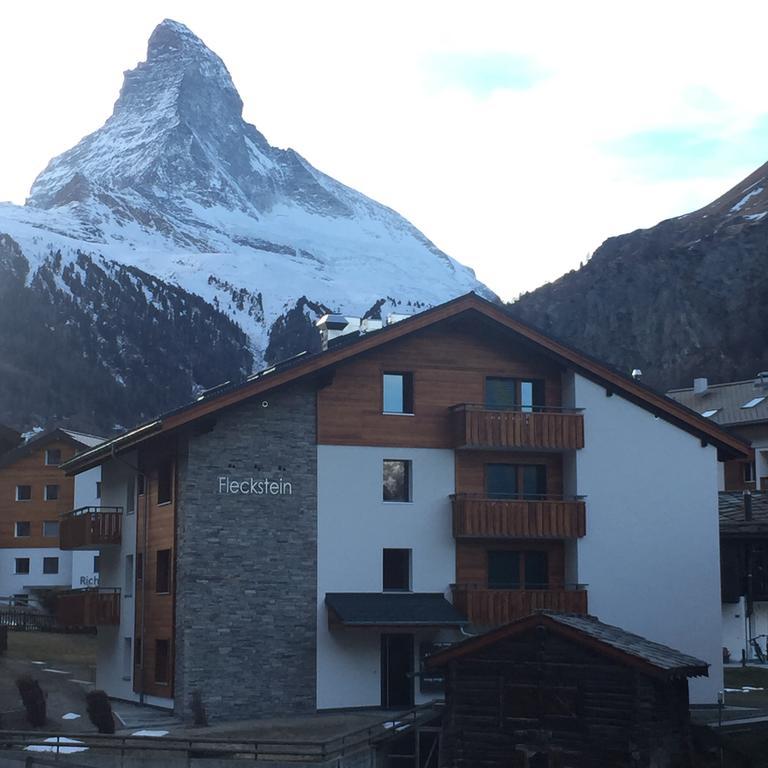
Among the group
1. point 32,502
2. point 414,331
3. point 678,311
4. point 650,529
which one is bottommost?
point 650,529

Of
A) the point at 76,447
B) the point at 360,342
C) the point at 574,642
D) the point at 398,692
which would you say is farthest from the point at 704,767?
the point at 76,447

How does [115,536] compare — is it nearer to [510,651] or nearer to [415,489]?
[415,489]

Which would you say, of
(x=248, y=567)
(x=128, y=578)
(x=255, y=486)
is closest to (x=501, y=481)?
(x=255, y=486)

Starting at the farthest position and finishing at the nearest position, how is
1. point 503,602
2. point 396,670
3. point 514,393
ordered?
point 514,393 → point 503,602 → point 396,670

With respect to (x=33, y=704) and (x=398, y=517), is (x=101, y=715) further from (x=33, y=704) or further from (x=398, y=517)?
(x=398, y=517)

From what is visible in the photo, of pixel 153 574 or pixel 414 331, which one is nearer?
pixel 414 331

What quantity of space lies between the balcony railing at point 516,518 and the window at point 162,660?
28.5ft

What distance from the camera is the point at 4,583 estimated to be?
85875mm

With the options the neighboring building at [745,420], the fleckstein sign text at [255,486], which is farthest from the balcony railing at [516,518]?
the neighboring building at [745,420]

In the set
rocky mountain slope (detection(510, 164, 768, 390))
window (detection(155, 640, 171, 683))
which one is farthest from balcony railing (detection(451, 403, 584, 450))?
rocky mountain slope (detection(510, 164, 768, 390))

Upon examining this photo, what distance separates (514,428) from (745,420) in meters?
40.7

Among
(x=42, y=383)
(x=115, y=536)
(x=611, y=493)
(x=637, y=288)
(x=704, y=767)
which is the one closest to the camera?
(x=704, y=767)

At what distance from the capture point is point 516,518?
130ft

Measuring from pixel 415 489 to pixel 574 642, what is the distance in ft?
33.5
